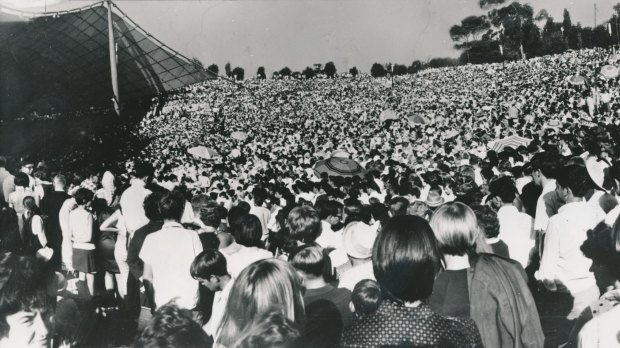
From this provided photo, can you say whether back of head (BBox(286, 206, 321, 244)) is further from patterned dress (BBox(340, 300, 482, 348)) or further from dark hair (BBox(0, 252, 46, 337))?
patterned dress (BBox(340, 300, 482, 348))

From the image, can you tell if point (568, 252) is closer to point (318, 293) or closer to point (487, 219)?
point (487, 219)

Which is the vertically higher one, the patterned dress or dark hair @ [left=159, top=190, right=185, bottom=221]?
dark hair @ [left=159, top=190, right=185, bottom=221]

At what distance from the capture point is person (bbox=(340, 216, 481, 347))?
219cm

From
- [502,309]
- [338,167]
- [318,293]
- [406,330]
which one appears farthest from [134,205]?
[338,167]

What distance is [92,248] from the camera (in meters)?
6.19

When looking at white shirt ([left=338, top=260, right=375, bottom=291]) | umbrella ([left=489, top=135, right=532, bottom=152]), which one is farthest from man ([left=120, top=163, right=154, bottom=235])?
umbrella ([left=489, top=135, right=532, bottom=152])

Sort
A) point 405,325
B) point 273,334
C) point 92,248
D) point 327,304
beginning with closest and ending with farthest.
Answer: point 273,334, point 405,325, point 327,304, point 92,248

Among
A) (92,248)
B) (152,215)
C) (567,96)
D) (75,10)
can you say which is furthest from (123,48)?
(152,215)

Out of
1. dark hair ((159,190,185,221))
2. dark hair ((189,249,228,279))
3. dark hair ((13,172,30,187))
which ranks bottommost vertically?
dark hair ((189,249,228,279))

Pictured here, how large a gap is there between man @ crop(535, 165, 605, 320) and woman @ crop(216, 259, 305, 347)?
2.17m

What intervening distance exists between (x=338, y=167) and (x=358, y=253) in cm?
591

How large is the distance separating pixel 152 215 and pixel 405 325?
2884 millimetres

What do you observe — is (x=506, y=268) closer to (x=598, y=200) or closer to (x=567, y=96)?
(x=598, y=200)

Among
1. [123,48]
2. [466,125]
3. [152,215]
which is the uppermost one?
[123,48]
